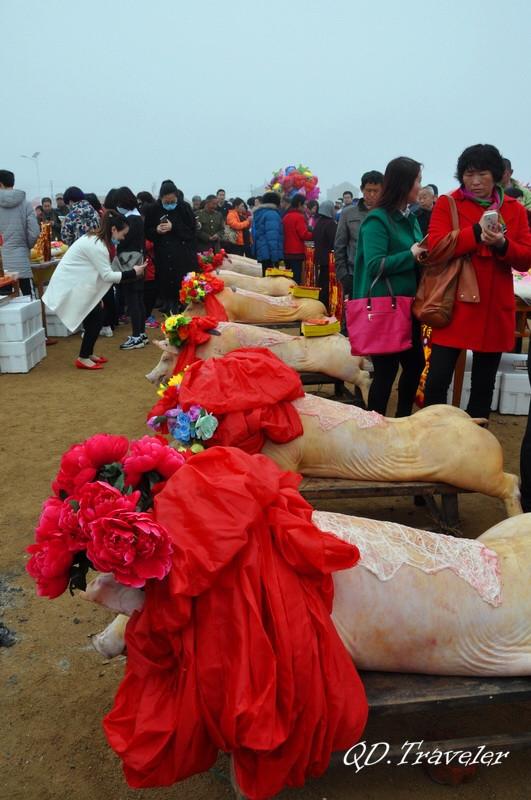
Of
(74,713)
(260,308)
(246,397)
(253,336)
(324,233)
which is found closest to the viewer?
(74,713)

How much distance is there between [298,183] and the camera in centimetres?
1400

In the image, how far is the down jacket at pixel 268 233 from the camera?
31.6 ft

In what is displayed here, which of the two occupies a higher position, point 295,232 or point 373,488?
point 295,232

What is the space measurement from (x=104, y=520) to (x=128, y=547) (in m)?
0.08

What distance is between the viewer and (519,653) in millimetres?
1999

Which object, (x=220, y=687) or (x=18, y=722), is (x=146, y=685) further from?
(x=18, y=722)

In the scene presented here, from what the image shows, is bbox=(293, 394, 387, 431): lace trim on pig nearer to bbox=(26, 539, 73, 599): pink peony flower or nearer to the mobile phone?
the mobile phone

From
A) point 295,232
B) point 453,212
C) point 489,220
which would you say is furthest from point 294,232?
point 489,220

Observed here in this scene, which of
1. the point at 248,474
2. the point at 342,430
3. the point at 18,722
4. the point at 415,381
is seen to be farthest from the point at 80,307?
the point at 248,474

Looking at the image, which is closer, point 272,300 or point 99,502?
point 99,502

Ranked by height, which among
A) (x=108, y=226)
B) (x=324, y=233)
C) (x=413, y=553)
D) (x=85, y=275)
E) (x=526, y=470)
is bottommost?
(x=526, y=470)

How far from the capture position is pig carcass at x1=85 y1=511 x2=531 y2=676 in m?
1.92

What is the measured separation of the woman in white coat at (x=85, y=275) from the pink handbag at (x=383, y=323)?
3.91 metres

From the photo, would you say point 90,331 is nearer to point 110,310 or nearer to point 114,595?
point 110,310
